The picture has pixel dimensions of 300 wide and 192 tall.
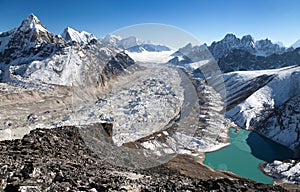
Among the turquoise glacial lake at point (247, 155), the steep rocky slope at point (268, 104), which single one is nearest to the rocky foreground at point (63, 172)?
the turquoise glacial lake at point (247, 155)

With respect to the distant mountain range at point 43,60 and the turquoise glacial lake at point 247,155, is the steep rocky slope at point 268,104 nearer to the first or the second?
the turquoise glacial lake at point 247,155

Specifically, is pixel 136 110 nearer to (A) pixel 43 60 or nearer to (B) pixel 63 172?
(A) pixel 43 60

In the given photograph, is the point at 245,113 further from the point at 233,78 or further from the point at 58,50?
the point at 58,50

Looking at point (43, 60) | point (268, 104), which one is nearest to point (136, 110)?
point (268, 104)

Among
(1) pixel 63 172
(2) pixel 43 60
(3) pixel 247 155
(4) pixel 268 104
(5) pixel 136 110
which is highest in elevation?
(2) pixel 43 60

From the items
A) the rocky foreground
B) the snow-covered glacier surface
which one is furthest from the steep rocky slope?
the rocky foreground
